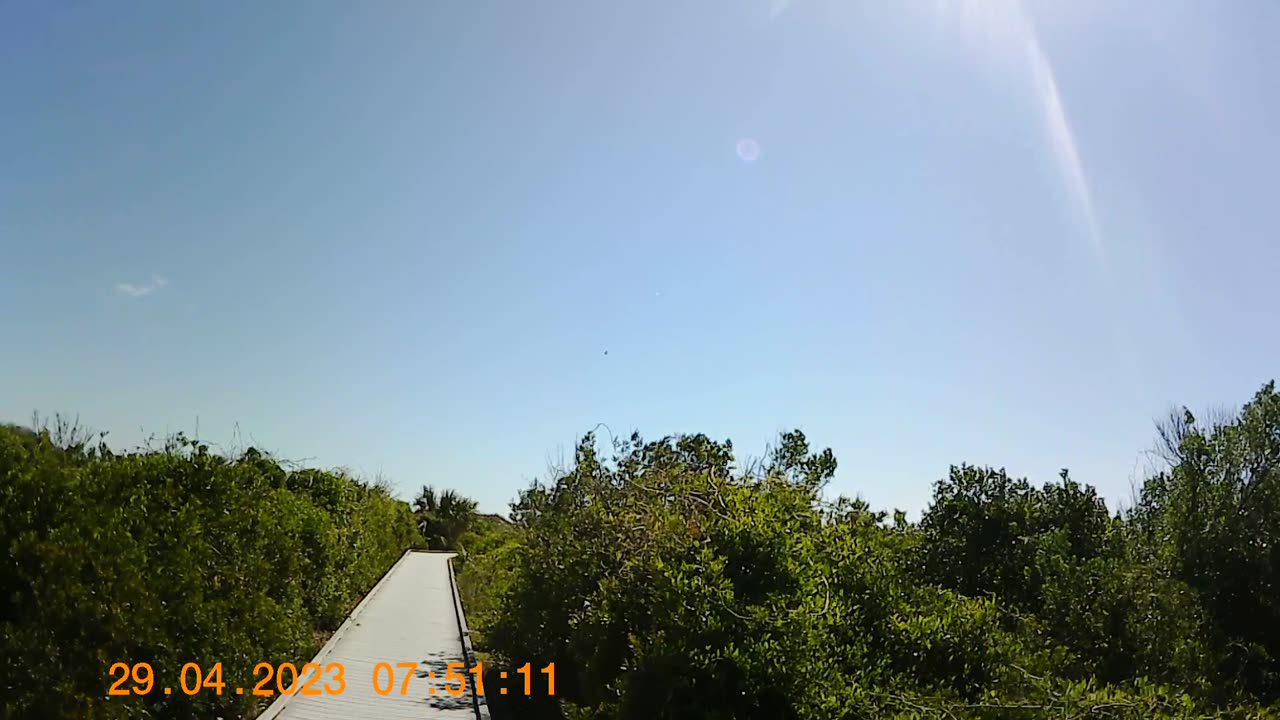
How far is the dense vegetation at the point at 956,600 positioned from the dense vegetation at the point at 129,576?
10.0 feet

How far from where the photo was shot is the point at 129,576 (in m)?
5.66

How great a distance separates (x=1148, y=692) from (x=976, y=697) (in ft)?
2.96

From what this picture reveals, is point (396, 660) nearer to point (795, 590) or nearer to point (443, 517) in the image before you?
point (795, 590)

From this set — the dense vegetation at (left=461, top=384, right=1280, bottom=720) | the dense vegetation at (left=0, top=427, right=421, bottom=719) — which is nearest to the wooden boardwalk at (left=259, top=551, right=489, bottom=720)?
the dense vegetation at (left=0, top=427, right=421, bottom=719)

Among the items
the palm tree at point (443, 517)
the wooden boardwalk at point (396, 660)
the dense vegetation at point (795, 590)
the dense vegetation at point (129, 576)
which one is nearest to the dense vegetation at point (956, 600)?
the dense vegetation at point (795, 590)

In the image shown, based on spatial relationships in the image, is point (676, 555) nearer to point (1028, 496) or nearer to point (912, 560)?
point (912, 560)

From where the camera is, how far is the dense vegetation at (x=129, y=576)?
5.18 metres

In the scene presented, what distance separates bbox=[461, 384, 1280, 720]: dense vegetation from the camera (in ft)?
13.9

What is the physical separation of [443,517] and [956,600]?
38.8 meters

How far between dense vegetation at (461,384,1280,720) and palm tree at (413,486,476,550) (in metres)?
34.4

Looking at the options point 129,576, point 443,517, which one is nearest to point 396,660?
point 129,576

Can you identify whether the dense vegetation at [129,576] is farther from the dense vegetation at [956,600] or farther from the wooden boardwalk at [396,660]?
the dense vegetation at [956,600]

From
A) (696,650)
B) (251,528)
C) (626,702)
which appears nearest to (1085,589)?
A: (696,650)

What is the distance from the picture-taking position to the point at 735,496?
5773 mm
